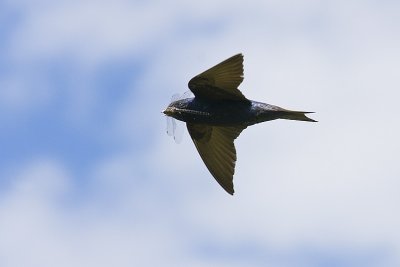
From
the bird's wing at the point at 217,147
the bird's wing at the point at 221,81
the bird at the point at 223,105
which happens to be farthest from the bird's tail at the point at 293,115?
the bird's wing at the point at 217,147

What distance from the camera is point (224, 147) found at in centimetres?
1309

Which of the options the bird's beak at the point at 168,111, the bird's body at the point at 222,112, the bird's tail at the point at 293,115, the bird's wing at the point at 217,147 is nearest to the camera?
the bird's tail at the point at 293,115

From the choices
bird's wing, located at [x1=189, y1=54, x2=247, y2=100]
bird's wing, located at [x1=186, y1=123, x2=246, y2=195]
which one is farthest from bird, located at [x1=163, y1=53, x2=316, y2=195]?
bird's wing, located at [x1=186, y1=123, x2=246, y2=195]

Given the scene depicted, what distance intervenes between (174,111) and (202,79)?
54 centimetres

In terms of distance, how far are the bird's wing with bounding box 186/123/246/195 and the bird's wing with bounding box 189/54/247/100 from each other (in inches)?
37.1

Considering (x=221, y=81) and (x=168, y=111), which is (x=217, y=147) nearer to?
(x=168, y=111)

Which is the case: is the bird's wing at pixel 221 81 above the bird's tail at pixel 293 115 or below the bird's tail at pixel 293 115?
above

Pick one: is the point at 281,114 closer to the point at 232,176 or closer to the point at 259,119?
the point at 259,119

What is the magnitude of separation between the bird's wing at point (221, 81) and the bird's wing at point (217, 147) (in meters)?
0.94

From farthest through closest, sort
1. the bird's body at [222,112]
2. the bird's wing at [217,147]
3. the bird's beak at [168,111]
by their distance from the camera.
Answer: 1. the bird's wing at [217,147]
2. the bird's beak at [168,111]
3. the bird's body at [222,112]

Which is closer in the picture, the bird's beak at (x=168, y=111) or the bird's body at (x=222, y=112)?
the bird's body at (x=222, y=112)

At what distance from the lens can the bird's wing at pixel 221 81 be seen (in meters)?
11.7

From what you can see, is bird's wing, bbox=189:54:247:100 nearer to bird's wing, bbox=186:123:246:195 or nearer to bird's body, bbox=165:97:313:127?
bird's body, bbox=165:97:313:127

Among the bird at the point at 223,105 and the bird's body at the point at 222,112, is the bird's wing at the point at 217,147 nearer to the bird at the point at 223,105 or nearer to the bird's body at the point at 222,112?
the bird at the point at 223,105
